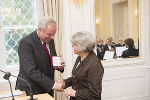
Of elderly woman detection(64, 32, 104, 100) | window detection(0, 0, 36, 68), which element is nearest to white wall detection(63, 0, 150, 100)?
window detection(0, 0, 36, 68)

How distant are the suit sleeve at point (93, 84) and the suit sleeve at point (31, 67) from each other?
19.0 inches

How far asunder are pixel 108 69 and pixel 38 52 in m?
2.19

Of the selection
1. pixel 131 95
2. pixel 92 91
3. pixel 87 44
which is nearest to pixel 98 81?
pixel 92 91

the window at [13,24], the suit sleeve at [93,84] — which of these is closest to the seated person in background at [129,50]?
the window at [13,24]

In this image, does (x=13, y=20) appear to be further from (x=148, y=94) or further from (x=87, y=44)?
(x=148, y=94)

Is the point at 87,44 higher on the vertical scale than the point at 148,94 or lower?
higher

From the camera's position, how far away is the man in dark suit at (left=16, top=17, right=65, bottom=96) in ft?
8.02

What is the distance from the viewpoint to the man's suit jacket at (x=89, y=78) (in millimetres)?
2166

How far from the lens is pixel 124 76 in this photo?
4.49m

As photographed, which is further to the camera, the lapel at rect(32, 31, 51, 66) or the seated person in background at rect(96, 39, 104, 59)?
the seated person in background at rect(96, 39, 104, 59)

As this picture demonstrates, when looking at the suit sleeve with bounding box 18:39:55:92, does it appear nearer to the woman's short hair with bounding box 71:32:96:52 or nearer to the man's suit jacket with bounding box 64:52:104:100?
the man's suit jacket with bounding box 64:52:104:100

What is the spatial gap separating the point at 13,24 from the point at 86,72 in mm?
2323

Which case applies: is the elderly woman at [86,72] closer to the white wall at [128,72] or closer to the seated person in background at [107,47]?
the white wall at [128,72]

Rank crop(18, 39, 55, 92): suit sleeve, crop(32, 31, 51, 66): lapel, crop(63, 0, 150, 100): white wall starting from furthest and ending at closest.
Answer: crop(63, 0, 150, 100): white wall, crop(32, 31, 51, 66): lapel, crop(18, 39, 55, 92): suit sleeve
